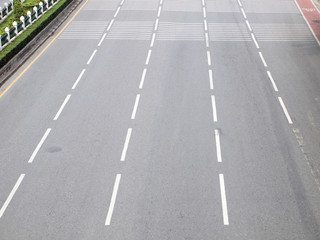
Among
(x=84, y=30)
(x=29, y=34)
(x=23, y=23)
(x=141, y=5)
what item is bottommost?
(x=84, y=30)

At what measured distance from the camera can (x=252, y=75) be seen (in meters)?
22.7

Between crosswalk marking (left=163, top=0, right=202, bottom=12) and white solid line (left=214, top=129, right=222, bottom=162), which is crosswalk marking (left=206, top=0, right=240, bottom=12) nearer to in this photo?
crosswalk marking (left=163, top=0, right=202, bottom=12)

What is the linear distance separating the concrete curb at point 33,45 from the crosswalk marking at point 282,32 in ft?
45.6

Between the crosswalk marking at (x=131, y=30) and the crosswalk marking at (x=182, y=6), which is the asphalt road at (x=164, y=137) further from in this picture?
the crosswalk marking at (x=182, y=6)

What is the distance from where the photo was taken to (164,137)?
1709cm

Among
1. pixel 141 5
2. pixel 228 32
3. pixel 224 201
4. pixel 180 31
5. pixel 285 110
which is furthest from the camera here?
pixel 141 5

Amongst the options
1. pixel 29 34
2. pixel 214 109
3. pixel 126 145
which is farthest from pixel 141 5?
pixel 126 145

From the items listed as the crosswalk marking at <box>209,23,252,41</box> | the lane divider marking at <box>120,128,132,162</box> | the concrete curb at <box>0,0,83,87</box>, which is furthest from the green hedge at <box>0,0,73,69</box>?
the crosswalk marking at <box>209,23,252,41</box>

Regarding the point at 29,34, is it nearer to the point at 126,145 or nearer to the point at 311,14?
the point at 126,145

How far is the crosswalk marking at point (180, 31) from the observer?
28391mm

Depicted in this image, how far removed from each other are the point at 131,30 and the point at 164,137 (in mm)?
14561

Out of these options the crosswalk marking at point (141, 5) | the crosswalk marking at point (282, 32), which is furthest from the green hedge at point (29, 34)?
the crosswalk marking at point (282, 32)

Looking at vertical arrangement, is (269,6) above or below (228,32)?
above

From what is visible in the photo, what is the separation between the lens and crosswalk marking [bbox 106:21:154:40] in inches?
1124
